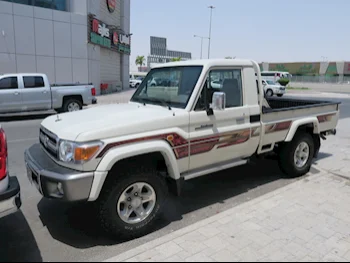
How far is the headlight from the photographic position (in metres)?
3.12

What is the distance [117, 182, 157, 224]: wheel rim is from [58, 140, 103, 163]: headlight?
0.57 m

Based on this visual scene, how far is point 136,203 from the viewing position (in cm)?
357

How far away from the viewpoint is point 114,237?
3477mm

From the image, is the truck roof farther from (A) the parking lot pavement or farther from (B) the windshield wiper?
(A) the parking lot pavement

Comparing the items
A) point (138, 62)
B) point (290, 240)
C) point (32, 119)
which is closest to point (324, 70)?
point (138, 62)

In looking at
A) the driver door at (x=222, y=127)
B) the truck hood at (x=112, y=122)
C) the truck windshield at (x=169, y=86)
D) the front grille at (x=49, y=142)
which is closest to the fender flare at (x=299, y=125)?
the driver door at (x=222, y=127)

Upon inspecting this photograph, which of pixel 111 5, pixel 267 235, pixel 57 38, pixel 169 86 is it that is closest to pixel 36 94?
pixel 57 38

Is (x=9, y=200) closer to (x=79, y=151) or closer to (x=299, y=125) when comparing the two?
(x=79, y=151)

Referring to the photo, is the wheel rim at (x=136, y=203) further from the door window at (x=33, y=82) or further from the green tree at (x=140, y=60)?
the green tree at (x=140, y=60)

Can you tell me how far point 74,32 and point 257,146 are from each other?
1990cm

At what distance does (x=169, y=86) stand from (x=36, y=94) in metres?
10.5

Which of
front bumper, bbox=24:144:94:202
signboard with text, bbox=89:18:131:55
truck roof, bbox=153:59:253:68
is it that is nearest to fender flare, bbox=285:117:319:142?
truck roof, bbox=153:59:253:68

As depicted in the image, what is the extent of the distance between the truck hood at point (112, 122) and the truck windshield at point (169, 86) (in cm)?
19

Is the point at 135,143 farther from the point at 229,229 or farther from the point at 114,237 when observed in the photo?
the point at 229,229
